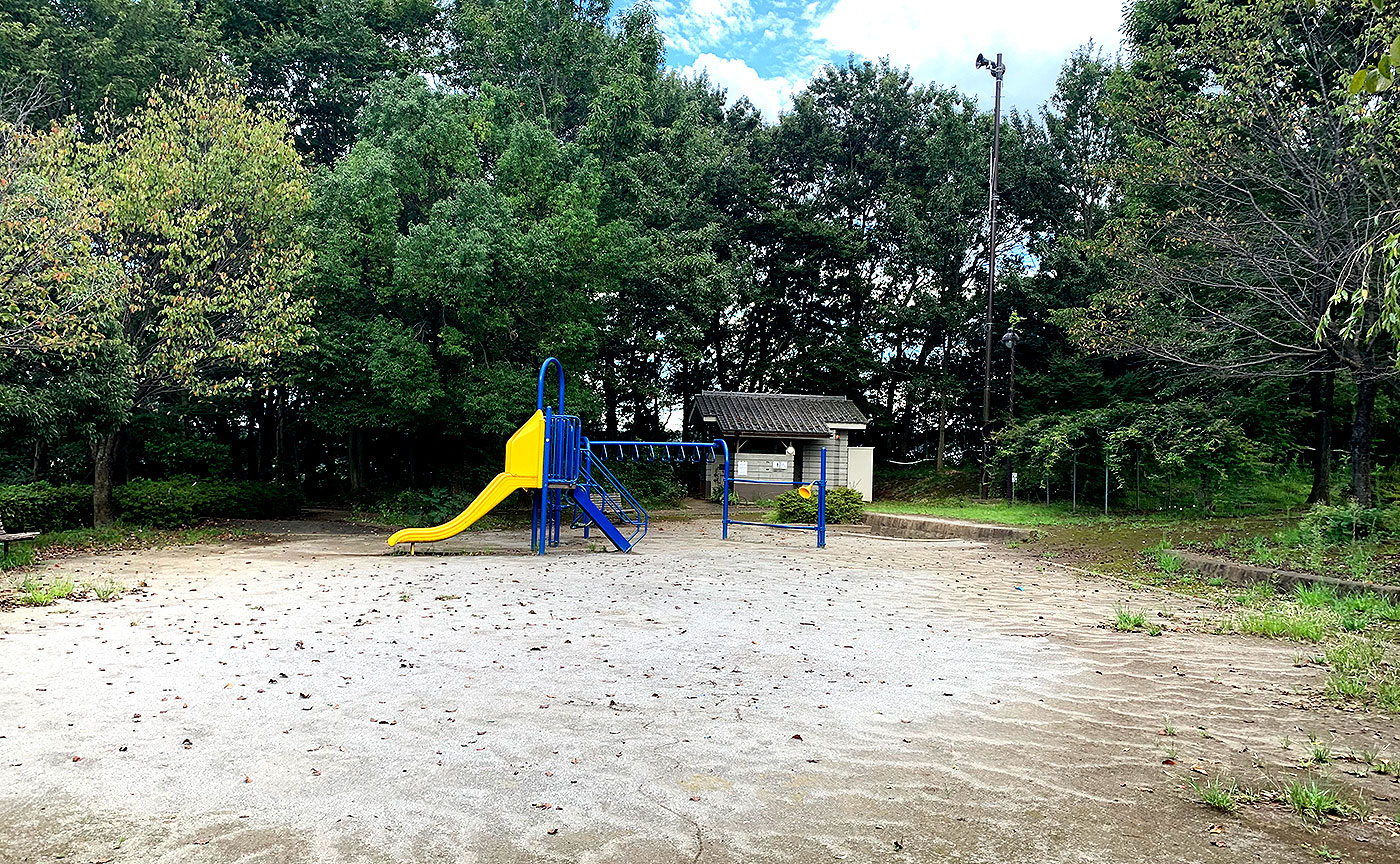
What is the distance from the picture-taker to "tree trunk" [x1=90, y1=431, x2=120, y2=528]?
548 inches

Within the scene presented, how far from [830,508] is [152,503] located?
13.1 meters

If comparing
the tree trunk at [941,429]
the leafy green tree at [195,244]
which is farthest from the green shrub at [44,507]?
the tree trunk at [941,429]

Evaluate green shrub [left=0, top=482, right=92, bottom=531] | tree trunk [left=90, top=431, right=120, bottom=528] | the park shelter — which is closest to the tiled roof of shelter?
the park shelter

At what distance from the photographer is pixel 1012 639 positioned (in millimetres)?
6645

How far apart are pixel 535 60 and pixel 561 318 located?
842cm

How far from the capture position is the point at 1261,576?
9.23 m

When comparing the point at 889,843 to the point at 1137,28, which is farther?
the point at 1137,28

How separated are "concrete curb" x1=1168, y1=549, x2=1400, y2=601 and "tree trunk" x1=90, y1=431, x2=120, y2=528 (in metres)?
15.6

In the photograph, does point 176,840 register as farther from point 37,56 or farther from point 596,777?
point 37,56

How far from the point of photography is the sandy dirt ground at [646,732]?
123 inches

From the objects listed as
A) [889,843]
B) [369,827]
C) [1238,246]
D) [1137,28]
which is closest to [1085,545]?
[1238,246]

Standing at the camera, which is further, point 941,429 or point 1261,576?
point 941,429

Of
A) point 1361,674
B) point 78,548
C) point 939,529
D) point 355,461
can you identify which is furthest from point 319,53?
point 1361,674

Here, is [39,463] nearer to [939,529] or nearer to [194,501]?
[194,501]
